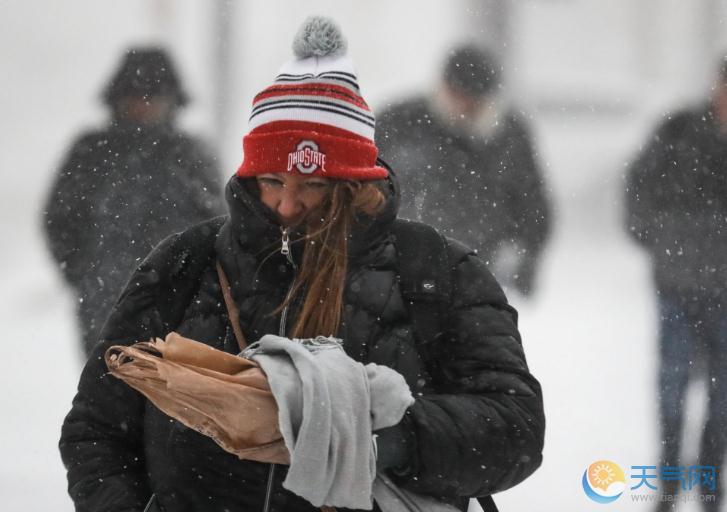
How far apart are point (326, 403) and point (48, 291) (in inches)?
235

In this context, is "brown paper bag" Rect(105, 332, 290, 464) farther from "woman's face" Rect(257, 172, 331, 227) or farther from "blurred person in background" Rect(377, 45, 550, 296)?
"blurred person in background" Rect(377, 45, 550, 296)

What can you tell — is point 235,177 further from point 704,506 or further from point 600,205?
point 600,205

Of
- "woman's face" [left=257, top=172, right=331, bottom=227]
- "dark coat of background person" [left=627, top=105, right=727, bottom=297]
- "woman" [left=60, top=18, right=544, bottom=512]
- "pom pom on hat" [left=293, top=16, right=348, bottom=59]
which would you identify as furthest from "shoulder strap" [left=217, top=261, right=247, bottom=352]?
"dark coat of background person" [left=627, top=105, right=727, bottom=297]

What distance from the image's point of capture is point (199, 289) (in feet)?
5.88

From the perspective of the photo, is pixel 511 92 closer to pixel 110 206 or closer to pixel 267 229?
pixel 110 206

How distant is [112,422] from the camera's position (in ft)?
5.81

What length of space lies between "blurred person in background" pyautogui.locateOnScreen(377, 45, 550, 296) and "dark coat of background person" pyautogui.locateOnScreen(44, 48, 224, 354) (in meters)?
0.84

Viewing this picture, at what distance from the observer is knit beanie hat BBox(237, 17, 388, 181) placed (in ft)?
5.86

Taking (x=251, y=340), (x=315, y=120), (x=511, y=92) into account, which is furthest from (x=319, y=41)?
(x=511, y=92)

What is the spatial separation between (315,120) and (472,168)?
10.5 ft

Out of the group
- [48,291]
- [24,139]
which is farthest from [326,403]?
[24,139]

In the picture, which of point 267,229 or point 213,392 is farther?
point 267,229

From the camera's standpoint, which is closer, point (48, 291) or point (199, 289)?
point (199, 289)


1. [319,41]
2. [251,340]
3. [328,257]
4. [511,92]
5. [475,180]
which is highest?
[511,92]
